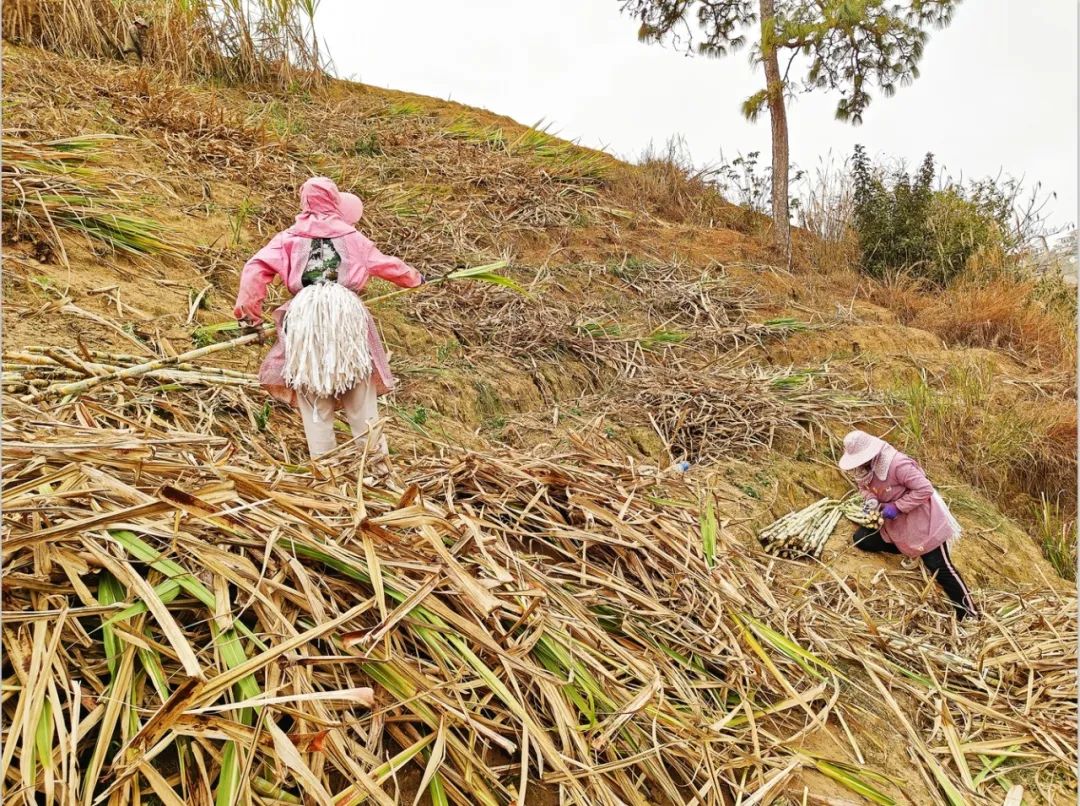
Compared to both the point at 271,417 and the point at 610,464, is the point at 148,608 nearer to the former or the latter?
the point at 610,464

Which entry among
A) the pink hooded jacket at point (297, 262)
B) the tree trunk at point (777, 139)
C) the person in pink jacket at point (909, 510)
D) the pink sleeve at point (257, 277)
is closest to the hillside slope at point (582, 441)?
the person in pink jacket at point (909, 510)

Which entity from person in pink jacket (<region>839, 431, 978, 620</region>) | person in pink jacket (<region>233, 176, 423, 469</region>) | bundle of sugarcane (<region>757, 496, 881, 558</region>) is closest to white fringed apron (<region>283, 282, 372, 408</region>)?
person in pink jacket (<region>233, 176, 423, 469</region>)

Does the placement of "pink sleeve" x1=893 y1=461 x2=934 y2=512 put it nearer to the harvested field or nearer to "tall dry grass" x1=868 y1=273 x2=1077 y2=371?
the harvested field

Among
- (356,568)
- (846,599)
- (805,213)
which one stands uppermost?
(805,213)

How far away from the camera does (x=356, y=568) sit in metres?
1.61

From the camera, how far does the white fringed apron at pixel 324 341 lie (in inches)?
116

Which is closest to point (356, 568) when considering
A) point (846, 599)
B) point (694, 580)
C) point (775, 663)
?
point (694, 580)

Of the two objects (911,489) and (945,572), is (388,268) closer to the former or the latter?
(911,489)

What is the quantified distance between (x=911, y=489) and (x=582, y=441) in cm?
233

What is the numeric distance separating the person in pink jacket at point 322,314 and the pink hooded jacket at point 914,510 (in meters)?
2.83

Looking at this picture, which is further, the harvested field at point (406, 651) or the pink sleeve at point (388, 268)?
the pink sleeve at point (388, 268)

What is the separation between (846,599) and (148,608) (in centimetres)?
308

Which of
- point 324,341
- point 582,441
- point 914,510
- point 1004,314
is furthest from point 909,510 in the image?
point 1004,314

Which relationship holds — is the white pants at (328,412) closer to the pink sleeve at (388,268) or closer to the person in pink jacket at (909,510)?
the pink sleeve at (388,268)
